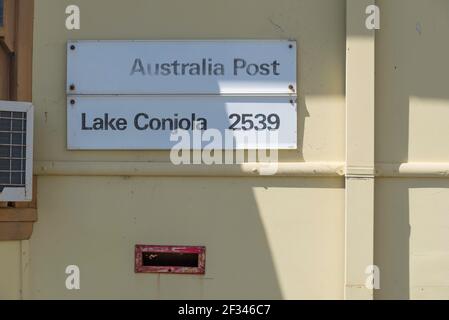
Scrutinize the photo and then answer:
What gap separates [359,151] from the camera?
10.2 ft

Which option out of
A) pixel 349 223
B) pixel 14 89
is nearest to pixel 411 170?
pixel 349 223

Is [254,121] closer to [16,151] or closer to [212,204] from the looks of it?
[212,204]

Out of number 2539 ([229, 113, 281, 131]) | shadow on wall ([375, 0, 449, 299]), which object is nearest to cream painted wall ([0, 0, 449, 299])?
shadow on wall ([375, 0, 449, 299])

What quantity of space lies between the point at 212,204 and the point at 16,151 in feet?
3.52

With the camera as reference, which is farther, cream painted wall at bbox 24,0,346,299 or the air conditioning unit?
cream painted wall at bbox 24,0,346,299

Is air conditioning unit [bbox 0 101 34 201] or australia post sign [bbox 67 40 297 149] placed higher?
australia post sign [bbox 67 40 297 149]

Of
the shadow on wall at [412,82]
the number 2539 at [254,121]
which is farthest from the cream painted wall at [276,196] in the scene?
the number 2539 at [254,121]

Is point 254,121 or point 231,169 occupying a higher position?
point 254,121

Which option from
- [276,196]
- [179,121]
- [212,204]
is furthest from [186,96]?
[276,196]

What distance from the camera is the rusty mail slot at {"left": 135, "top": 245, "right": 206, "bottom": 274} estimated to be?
3174mm

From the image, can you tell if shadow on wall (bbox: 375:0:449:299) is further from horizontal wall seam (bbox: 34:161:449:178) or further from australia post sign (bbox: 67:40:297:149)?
australia post sign (bbox: 67:40:297:149)

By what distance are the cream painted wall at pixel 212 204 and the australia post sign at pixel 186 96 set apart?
70 mm

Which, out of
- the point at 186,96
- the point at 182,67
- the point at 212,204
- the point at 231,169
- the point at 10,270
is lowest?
the point at 10,270

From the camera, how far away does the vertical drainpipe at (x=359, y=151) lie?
3086 millimetres
